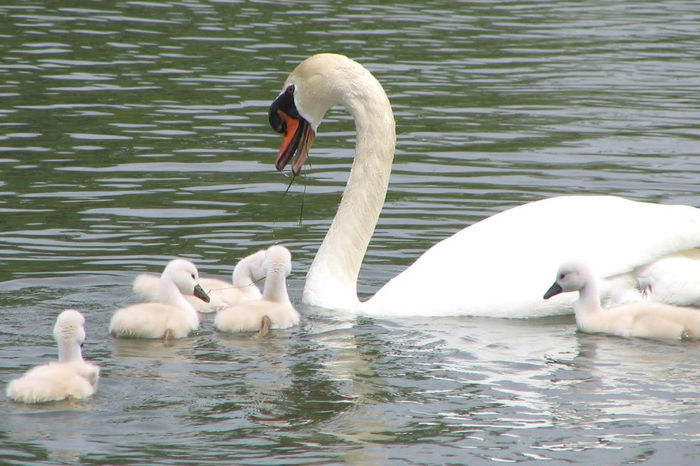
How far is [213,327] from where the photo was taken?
9.08 m

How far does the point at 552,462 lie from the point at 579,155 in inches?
328

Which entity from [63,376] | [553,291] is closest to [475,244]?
[553,291]

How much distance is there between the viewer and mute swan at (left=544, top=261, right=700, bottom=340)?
8.63 m

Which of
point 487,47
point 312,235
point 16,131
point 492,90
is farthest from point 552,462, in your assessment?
point 487,47

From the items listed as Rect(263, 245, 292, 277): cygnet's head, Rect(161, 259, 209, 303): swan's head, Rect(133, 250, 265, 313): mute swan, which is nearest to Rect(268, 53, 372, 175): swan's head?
Rect(133, 250, 265, 313): mute swan

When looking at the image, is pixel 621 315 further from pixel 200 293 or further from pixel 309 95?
pixel 309 95

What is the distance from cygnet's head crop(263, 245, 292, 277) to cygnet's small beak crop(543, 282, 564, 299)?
1624 millimetres

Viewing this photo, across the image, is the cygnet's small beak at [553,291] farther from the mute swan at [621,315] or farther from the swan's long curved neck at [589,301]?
the swan's long curved neck at [589,301]

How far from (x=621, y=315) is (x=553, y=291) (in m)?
0.45

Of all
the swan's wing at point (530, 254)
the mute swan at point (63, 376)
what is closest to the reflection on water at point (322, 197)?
the mute swan at point (63, 376)

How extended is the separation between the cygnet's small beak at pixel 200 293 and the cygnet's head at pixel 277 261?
17.0 inches

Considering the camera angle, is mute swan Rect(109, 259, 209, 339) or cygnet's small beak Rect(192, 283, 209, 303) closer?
mute swan Rect(109, 259, 209, 339)

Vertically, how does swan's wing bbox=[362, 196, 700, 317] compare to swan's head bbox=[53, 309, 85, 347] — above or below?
above

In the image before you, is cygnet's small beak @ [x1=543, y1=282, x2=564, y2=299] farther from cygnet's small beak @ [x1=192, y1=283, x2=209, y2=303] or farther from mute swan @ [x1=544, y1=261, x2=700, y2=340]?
cygnet's small beak @ [x1=192, y1=283, x2=209, y2=303]
